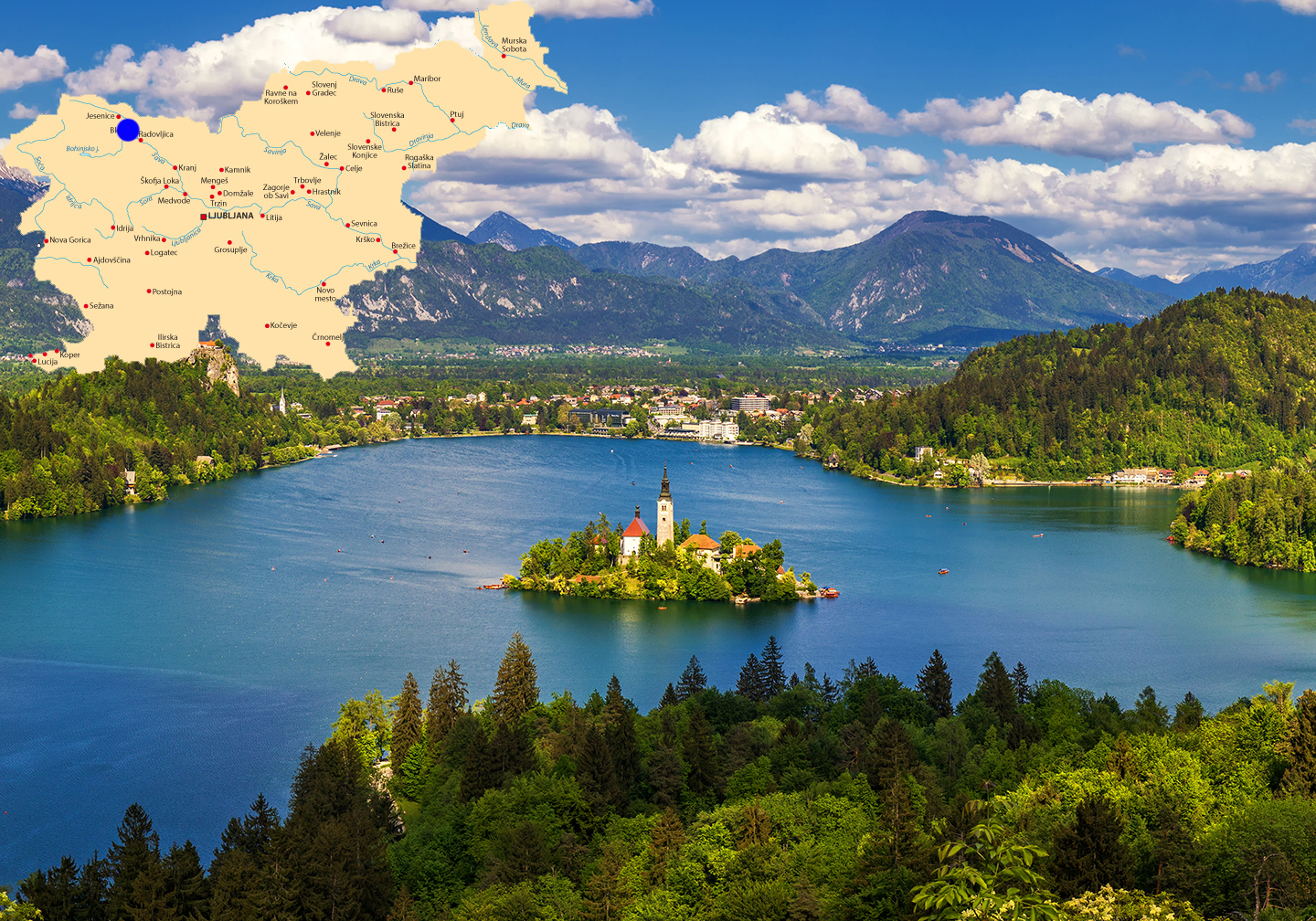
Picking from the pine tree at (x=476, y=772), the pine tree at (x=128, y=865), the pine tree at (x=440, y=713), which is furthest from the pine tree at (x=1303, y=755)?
the pine tree at (x=128, y=865)

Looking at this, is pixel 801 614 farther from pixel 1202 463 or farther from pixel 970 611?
pixel 1202 463

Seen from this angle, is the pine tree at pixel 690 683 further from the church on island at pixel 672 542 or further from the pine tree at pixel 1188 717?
the church on island at pixel 672 542

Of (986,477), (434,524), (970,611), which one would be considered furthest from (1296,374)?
(434,524)

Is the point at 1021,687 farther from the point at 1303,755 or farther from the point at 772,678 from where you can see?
the point at 1303,755

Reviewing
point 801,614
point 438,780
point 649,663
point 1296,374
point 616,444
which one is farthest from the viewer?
point 616,444

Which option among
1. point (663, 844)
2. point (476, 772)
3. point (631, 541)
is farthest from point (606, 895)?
point (631, 541)
